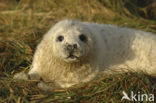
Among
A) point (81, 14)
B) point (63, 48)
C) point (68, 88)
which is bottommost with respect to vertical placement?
point (68, 88)

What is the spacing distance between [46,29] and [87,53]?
1.99 m

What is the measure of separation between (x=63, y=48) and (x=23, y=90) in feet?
2.48

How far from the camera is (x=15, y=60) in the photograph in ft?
13.3

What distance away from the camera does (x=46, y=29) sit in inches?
201

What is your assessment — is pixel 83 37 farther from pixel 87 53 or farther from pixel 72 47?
pixel 72 47

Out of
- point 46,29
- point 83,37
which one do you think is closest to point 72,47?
point 83,37

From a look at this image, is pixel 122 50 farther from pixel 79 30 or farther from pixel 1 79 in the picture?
pixel 1 79

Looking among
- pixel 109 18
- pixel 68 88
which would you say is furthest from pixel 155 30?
pixel 68 88

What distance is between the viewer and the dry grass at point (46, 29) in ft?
9.90

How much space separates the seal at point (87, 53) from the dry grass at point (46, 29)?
10.2 inches

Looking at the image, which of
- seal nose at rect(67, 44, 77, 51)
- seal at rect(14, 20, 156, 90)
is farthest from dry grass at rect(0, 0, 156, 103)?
seal nose at rect(67, 44, 77, 51)

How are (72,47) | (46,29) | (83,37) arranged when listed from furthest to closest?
(46,29), (83,37), (72,47)

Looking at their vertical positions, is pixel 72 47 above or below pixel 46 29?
below

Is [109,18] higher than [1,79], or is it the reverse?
[109,18]
